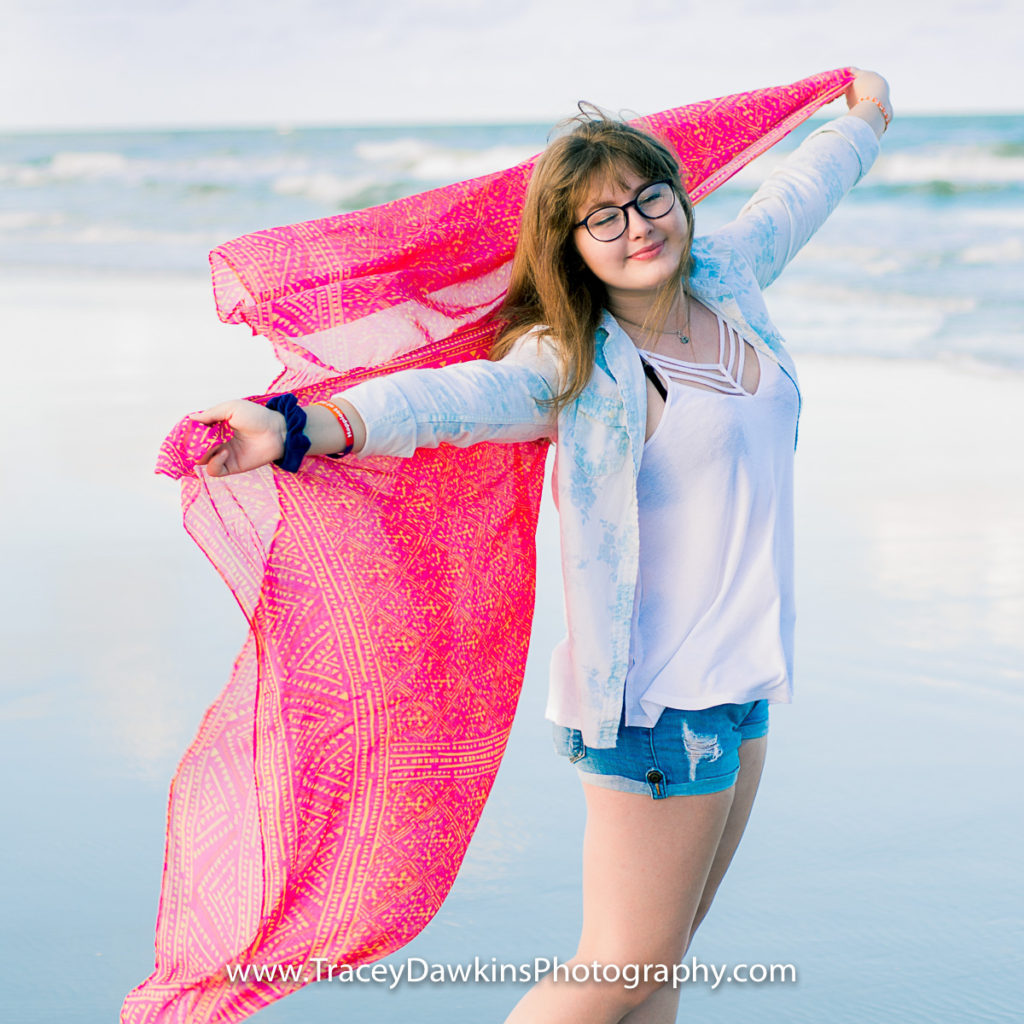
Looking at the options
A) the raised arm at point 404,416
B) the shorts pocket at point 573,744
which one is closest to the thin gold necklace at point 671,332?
the raised arm at point 404,416

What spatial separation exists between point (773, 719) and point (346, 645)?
6.47 feet

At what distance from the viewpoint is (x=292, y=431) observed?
1.73m

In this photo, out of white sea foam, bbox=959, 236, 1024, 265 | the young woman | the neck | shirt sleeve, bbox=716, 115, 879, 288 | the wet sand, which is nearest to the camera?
the young woman

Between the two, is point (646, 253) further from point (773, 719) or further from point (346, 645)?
point (773, 719)

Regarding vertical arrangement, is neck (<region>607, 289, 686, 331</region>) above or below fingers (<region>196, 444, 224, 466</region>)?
above

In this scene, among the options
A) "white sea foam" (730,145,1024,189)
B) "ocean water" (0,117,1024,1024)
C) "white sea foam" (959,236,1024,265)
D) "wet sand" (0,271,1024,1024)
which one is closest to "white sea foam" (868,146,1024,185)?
"white sea foam" (730,145,1024,189)

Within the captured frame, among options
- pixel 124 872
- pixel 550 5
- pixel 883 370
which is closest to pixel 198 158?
pixel 550 5

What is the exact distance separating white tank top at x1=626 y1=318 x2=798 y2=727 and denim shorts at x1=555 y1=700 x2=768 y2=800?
3 cm

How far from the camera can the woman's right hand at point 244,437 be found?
5.60 ft

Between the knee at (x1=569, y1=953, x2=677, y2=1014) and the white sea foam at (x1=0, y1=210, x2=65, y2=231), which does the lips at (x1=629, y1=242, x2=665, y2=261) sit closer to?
the knee at (x1=569, y1=953, x2=677, y2=1014)

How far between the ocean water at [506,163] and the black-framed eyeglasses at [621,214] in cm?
677

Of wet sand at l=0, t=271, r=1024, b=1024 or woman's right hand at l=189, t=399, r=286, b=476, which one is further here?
wet sand at l=0, t=271, r=1024, b=1024

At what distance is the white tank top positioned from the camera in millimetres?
1936

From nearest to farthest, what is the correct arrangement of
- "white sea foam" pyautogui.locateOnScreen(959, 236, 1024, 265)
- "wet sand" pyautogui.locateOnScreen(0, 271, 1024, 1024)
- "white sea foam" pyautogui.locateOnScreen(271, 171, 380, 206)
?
"wet sand" pyautogui.locateOnScreen(0, 271, 1024, 1024), "white sea foam" pyautogui.locateOnScreen(959, 236, 1024, 265), "white sea foam" pyautogui.locateOnScreen(271, 171, 380, 206)
